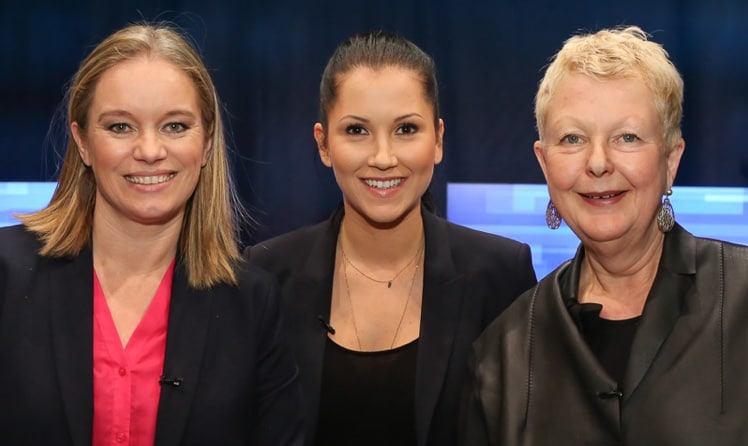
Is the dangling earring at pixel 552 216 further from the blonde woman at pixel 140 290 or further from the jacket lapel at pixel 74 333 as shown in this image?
the jacket lapel at pixel 74 333

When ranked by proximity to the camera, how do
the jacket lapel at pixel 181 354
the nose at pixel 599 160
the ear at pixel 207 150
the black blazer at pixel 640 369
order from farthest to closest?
1. the ear at pixel 207 150
2. the jacket lapel at pixel 181 354
3. the nose at pixel 599 160
4. the black blazer at pixel 640 369

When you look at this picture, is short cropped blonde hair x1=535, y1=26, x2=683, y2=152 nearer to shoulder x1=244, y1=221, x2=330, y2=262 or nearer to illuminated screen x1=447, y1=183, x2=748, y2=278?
shoulder x1=244, y1=221, x2=330, y2=262

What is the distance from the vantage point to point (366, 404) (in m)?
2.92

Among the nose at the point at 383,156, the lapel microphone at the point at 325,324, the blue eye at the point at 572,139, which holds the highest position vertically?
the blue eye at the point at 572,139

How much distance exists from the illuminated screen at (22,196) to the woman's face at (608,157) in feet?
11.3

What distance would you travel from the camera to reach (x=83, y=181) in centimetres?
271

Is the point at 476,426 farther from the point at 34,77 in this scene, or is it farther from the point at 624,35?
the point at 34,77

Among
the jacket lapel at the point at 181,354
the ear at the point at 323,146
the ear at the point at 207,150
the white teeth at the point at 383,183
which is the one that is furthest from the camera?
the ear at the point at 323,146

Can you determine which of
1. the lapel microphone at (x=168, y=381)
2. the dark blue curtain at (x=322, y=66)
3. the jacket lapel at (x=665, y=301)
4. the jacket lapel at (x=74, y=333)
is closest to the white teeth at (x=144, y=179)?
the jacket lapel at (x=74, y=333)

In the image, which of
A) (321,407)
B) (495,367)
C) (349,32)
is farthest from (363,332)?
(349,32)

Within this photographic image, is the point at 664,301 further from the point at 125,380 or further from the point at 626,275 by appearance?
the point at 125,380

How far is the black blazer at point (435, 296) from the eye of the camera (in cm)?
290

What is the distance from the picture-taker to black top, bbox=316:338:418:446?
9.57ft

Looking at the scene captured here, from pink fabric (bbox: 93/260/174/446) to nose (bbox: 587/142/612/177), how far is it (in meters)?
1.20
